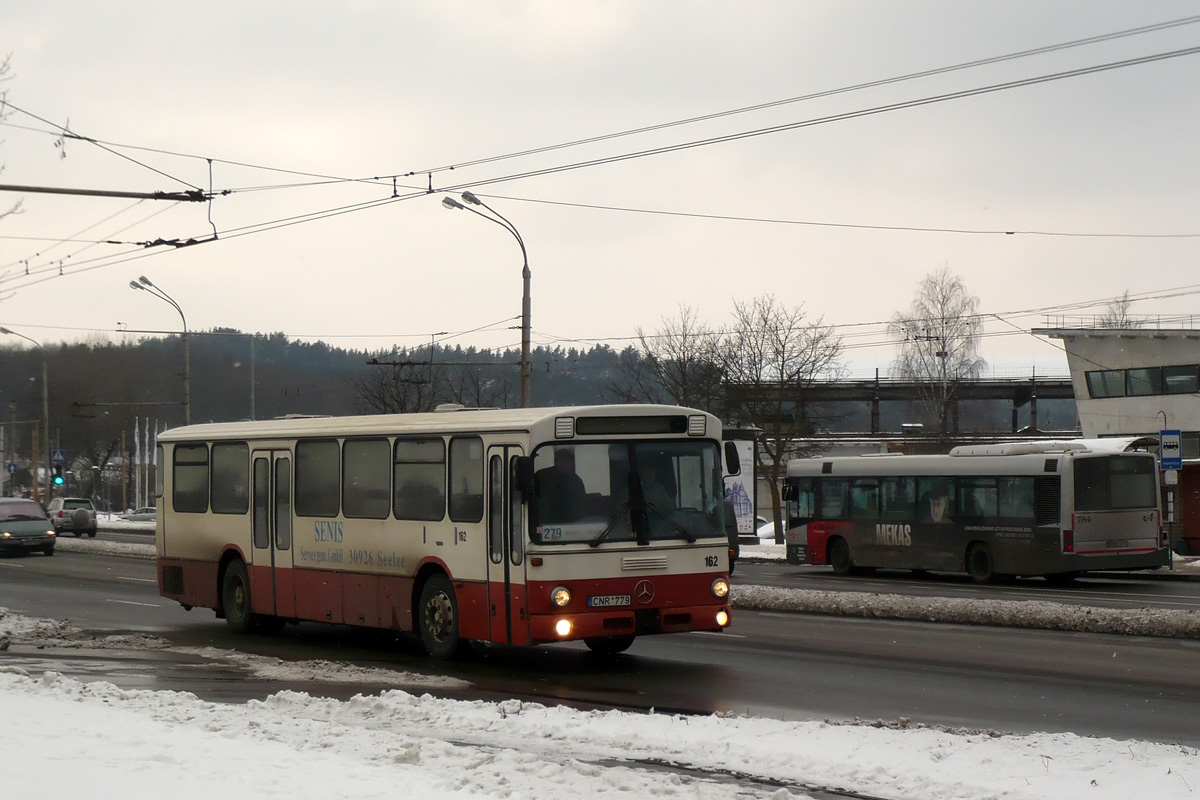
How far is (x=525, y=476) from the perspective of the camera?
12.9m

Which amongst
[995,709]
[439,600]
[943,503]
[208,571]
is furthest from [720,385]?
[995,709]

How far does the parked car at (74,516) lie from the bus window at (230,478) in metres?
39.1

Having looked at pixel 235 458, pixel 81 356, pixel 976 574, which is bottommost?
pixel 976 574

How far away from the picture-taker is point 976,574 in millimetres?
27688

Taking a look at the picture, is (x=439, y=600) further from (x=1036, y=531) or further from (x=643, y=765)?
(x=1036, y=531)

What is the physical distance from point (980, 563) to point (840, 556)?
164 inches

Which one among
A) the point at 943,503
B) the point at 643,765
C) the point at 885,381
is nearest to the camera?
the point at 643,765

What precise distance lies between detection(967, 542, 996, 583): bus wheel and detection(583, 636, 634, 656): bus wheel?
14504mm

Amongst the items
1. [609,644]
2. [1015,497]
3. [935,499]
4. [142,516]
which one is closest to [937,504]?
[935,499]

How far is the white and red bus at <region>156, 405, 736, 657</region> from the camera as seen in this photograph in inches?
512

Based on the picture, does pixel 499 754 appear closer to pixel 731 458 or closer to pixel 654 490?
pixel 654 490

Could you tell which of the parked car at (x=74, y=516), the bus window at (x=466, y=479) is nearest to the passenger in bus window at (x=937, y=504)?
the bus window at (x=466, y=479)

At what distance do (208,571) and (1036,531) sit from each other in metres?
16.0

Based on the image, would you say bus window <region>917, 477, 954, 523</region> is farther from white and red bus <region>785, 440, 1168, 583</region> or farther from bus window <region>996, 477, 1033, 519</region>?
bus window <region>996, 477, 1033, 519</region>
